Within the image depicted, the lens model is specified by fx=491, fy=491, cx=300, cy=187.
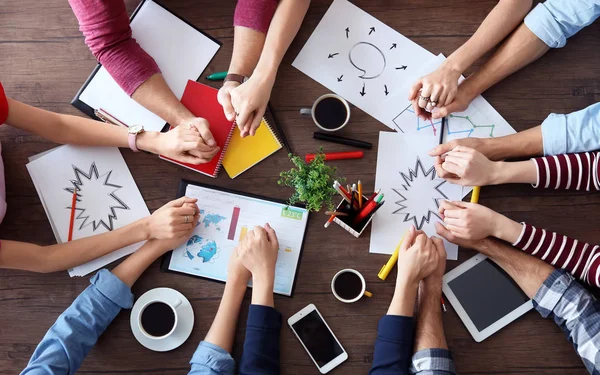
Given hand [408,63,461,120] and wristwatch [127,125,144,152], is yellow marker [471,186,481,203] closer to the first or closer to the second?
hand [408,63,461,120]

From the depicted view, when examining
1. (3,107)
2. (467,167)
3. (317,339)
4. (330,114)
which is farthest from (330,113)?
(3,107)

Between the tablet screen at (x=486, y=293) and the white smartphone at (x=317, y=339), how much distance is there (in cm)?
34

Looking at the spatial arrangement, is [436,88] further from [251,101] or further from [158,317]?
[158,317]

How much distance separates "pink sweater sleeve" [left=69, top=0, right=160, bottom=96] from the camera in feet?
4.10

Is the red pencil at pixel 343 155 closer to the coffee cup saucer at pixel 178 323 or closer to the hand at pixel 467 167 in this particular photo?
the hand at pixel 467 167

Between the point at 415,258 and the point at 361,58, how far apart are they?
0.56 meters

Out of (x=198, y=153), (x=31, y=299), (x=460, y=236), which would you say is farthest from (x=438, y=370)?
(x=31, y=299)

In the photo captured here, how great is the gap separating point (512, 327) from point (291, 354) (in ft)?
1.88

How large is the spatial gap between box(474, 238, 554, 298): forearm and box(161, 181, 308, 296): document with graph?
482 mm

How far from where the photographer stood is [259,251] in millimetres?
1244

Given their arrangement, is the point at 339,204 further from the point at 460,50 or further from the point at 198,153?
the point at 460,50

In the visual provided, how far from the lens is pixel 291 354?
4.14ft

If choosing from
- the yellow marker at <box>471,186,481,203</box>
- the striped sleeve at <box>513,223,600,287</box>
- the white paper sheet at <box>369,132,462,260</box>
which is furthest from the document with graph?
the striped sleeve at <box>513,223,600,287</box>

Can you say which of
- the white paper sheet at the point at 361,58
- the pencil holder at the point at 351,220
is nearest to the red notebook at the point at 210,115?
the white paper sheet at the point at 361,58
